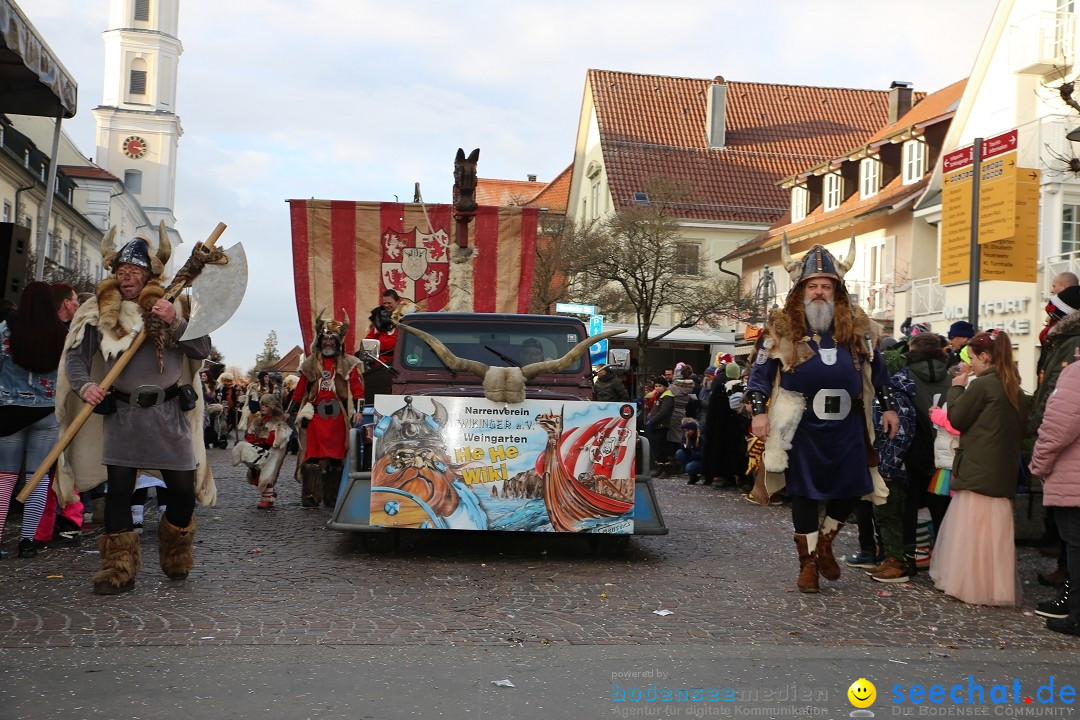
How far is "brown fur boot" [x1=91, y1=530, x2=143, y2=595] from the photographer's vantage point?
7375 mm

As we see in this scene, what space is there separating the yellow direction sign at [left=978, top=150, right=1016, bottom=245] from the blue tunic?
12.6 meters

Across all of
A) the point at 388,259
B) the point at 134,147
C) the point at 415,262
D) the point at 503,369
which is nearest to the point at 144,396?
the point at 503,369

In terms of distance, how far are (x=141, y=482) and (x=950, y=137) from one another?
28.7 m

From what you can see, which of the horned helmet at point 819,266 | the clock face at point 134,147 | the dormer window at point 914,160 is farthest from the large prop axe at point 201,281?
the clock face at point 134,147

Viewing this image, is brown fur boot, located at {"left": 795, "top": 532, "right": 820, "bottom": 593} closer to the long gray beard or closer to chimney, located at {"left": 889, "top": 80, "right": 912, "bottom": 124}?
the long gray beard

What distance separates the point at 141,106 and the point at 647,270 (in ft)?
255

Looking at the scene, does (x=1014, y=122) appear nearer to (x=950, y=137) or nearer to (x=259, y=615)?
(x=950, y=137)

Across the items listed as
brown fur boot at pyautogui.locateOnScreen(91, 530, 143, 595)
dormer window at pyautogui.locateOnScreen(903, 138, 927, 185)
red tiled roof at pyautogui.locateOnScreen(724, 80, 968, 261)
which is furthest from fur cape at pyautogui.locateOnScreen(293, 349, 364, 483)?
dormer window at pyautogui.locateOnScreen(903, 138, 927, 185)

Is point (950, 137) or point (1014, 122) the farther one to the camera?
point (950, 137)

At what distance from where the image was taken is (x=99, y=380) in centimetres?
784

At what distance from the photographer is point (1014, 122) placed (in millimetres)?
30875

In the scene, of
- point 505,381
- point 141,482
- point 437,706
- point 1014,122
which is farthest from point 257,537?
point 1014,122

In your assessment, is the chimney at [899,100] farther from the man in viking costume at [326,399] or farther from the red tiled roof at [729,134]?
the man in viking costume at [326,399]

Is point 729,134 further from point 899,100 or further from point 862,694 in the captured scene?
Result: point 862,694
